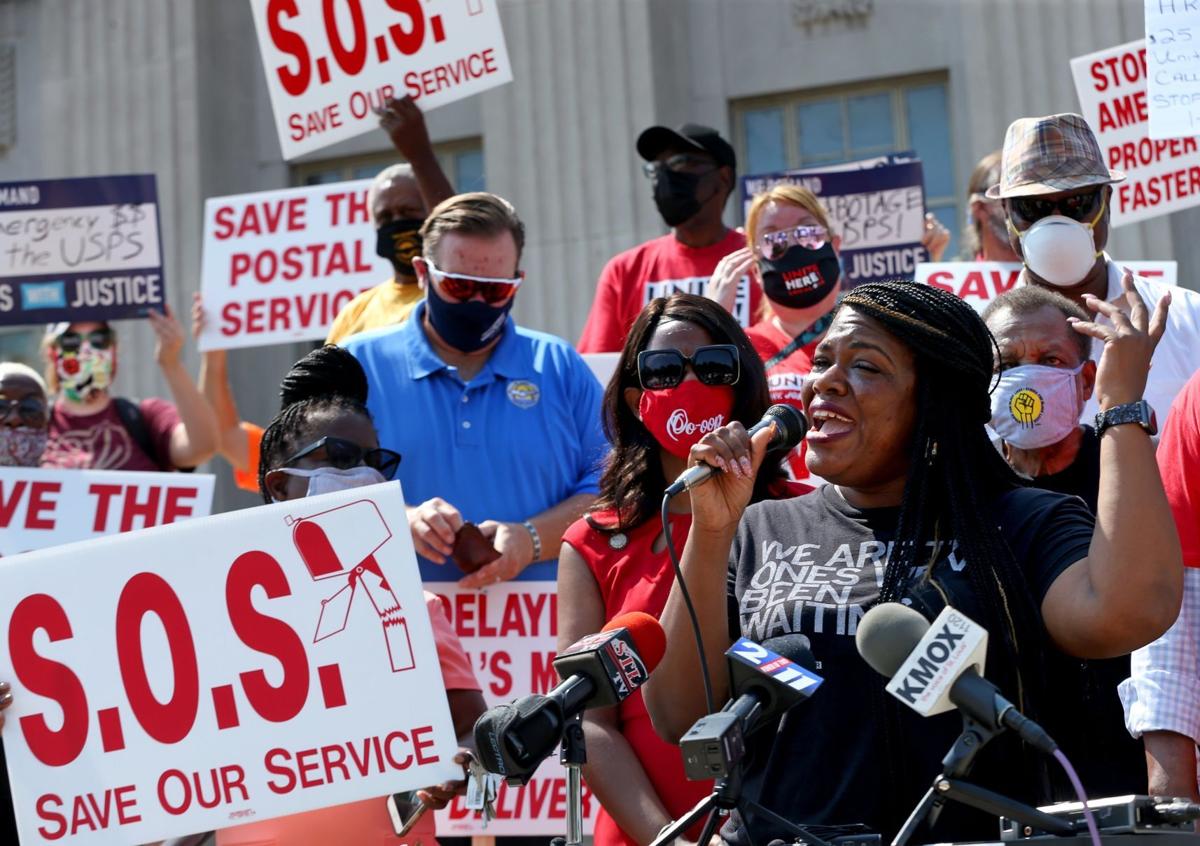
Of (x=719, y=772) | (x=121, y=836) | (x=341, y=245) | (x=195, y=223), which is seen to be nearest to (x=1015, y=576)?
(x=719, y=772)

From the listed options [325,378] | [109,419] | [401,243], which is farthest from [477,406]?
[109,419]

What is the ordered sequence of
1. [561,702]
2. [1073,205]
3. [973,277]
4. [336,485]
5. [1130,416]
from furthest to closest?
[973,277]
[1073,205]
[336,485]
[1130,416]
[561,702]

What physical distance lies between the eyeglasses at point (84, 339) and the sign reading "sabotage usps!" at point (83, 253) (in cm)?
8

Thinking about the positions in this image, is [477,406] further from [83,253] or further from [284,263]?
[83,253]

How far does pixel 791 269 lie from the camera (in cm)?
591

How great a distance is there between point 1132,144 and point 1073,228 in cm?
242

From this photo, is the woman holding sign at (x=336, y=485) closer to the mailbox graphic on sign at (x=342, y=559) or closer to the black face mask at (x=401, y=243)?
the mailbox graphic on sign at (x=342, y=559)

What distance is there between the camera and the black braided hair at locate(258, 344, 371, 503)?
184 inches

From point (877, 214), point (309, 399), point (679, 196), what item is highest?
point (679, 196)

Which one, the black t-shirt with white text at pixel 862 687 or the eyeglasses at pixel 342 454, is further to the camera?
the eyeglasses at pixel 342 454

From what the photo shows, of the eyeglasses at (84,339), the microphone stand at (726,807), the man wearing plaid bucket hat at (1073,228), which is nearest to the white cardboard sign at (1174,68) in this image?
the man wearing plaid bucket hat at (1073,228)

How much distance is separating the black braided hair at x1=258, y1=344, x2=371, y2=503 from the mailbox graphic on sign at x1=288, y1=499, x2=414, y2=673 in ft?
1.82

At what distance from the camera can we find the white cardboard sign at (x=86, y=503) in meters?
6.70

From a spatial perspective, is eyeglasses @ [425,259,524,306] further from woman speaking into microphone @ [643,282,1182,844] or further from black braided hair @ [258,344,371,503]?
woman speaking into microphone @ [643,282,1182,844]
